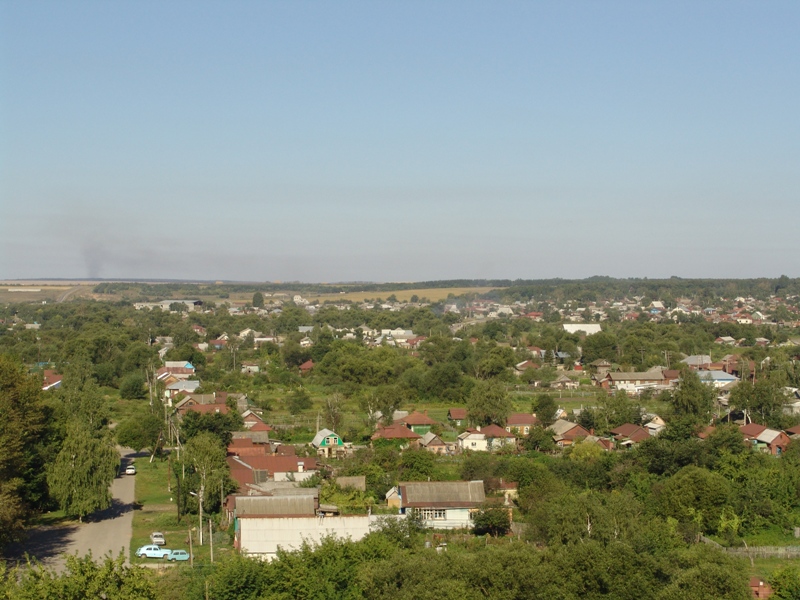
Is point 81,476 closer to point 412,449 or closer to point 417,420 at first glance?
point 412,449

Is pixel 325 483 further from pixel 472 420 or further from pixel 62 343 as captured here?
pixel 62 343

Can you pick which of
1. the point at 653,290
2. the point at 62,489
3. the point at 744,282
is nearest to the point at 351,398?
the point at 62,489

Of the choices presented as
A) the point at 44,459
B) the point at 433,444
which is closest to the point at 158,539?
the point at 44,459

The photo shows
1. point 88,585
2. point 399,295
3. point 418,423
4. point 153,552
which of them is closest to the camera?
point 88,585

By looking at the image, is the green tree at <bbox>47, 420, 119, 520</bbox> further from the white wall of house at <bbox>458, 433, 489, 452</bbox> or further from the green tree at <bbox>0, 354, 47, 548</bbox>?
the white wall of house at <bbox>458, 433, 489, 452</bbox>

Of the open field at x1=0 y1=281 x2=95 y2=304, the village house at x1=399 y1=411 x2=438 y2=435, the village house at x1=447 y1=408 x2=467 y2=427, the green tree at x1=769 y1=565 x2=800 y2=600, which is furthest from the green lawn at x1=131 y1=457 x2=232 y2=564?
the open field at x1=0 y1=281 x2=95 y2=304
